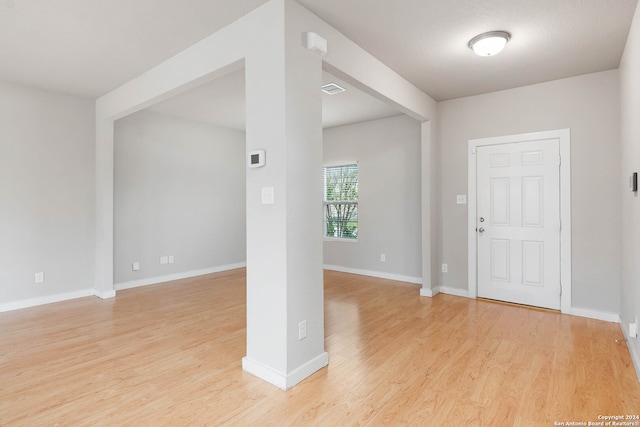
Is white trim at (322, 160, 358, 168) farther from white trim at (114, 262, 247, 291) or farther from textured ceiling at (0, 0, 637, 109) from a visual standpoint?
white trim at (114, 262, 247, 291)

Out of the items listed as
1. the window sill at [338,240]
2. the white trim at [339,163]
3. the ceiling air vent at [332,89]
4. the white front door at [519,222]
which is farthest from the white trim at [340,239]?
the ceiling air vent at [332,89]

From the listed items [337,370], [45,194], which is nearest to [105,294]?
[45,194]

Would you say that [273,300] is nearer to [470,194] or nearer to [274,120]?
[274,120]

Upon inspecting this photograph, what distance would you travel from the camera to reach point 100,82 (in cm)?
379

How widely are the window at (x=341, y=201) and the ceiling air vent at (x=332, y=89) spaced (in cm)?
193

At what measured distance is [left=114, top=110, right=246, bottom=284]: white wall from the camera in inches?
191

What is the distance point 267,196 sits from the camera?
226 cm

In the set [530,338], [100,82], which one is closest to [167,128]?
[100,82]

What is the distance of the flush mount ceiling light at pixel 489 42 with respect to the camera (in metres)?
2.71

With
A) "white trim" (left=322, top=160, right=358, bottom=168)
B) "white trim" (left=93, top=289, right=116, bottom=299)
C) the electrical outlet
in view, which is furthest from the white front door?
"white trim" (left=93, top=289, right=116, bottom=299)

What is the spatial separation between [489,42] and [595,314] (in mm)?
2969

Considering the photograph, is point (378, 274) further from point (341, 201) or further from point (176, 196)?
point (176, 196)

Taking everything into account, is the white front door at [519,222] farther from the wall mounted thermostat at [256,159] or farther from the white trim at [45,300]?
the white trim at [45,300]

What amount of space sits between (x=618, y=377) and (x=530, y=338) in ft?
2.31
